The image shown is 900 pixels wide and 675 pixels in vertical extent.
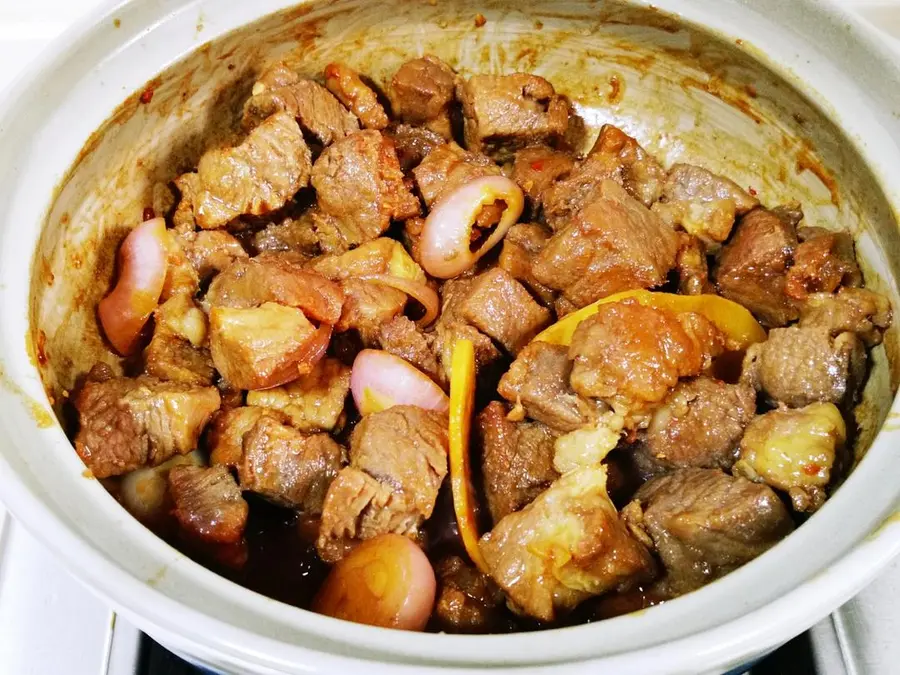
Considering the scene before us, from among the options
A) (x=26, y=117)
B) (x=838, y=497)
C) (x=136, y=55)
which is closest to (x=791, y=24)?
(x=838, y=497)

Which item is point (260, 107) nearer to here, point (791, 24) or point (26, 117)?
point (26, 117)

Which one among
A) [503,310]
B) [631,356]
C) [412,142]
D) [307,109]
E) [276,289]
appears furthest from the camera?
[412,142]

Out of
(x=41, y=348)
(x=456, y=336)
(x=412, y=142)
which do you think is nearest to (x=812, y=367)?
(x=456, y=336)

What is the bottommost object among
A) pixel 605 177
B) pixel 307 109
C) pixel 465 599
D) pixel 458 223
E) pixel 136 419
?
pixel 465 599

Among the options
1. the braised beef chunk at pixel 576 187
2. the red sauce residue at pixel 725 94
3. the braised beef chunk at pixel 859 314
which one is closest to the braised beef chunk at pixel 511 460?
the braised beef chunk at pixel 576 187

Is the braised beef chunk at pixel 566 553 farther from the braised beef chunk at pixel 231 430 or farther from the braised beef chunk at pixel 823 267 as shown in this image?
the braised beef chunk at pixel 823 267

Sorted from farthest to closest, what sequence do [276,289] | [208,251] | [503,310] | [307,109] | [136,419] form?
[307,109]
[208,251]
[503,310]
[276,289]
[136,419]

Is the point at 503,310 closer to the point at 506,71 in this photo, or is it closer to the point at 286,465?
the point at 286,465
